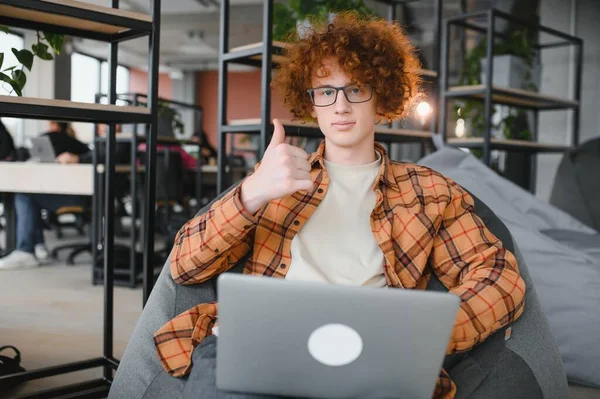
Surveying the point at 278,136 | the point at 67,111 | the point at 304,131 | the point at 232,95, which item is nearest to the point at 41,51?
the point at 67,111

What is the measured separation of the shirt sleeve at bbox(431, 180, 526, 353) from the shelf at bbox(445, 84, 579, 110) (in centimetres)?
240

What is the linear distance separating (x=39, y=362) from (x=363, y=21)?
1712 mm

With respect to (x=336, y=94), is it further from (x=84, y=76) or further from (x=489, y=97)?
(x=84, y=76)

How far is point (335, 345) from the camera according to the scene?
916 millimetres

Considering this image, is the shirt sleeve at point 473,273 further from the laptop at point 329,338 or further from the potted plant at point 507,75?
the potted plant at point 507,75

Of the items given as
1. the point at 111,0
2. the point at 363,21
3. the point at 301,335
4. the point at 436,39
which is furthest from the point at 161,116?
the point at 301,335

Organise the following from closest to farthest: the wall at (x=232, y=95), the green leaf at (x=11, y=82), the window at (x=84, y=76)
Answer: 1. the green leaf at (x=11, y=82)
2. the window at (x=84, y=76)
3. the wall at (x=232, y=95)

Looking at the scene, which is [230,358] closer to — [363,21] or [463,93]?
[363,21]

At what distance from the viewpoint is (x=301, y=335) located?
913 millimetres

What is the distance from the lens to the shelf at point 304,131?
7.20 feet

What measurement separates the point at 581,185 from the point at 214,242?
255cm

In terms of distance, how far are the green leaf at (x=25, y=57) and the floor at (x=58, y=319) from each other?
3.37ft

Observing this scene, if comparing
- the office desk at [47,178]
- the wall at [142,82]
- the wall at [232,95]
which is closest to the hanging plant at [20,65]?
the office desk at [47,178]

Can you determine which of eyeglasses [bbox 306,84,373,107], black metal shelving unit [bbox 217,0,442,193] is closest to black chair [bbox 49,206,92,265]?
black metal shelving unit [bbox 217,0,442,193]
